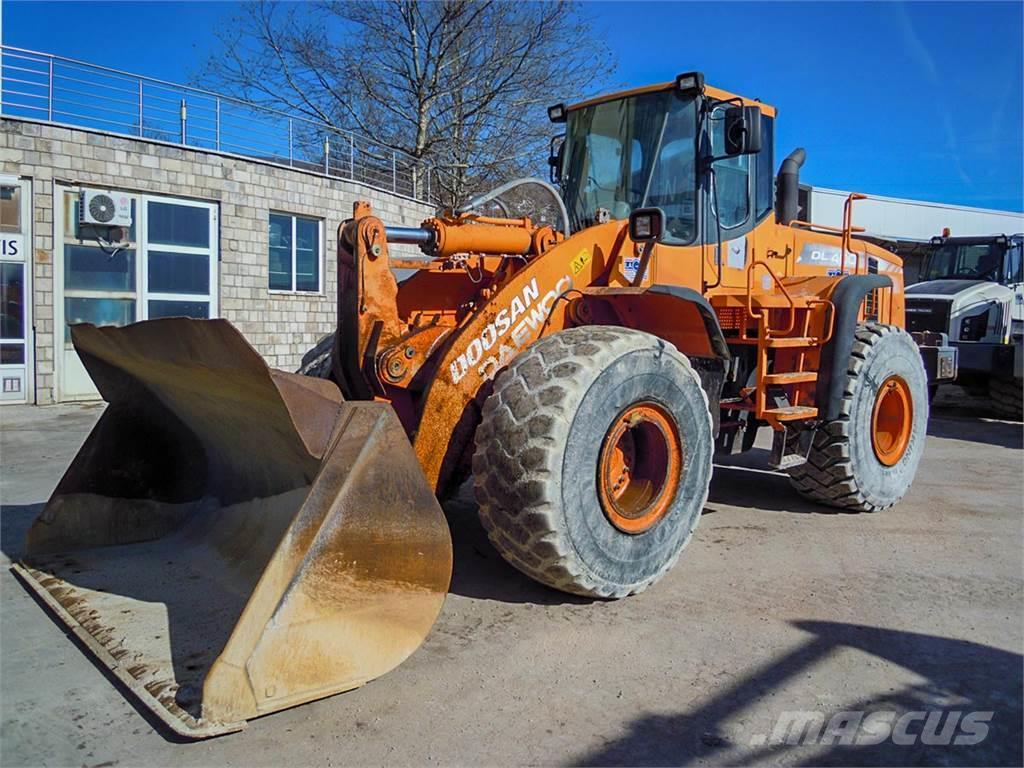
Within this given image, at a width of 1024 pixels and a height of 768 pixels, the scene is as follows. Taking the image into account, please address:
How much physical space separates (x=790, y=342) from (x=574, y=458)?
7.38 ft

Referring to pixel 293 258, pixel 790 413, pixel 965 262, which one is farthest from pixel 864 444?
pixel 293 258

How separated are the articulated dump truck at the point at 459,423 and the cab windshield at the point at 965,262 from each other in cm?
864

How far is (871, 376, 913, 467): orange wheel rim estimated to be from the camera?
6461 mm

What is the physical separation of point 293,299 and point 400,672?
12.1 m

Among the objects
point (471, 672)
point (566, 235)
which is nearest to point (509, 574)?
point (471, 672)

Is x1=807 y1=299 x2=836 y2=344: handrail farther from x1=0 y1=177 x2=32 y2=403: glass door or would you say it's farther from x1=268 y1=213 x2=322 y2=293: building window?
x1=268 y1=213 x2=322 y2=293: building window

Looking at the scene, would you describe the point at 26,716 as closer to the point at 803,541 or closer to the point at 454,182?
the point at 803,541

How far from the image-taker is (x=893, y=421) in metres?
6.68

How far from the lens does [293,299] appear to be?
583 inches

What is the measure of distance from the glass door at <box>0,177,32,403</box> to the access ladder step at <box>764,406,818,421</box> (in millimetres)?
10411

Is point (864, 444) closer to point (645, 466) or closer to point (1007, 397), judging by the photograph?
point (645, 466)

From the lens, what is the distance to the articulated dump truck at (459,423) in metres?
3.20

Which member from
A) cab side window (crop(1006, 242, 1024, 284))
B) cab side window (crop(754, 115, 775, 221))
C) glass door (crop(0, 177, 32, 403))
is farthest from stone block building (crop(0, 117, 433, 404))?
cab side window (crop(1006, 242, 1024, 284))

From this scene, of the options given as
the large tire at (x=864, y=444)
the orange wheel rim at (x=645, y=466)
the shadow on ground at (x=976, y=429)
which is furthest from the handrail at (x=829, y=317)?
the shadow on ground at (x=976, y=429)
